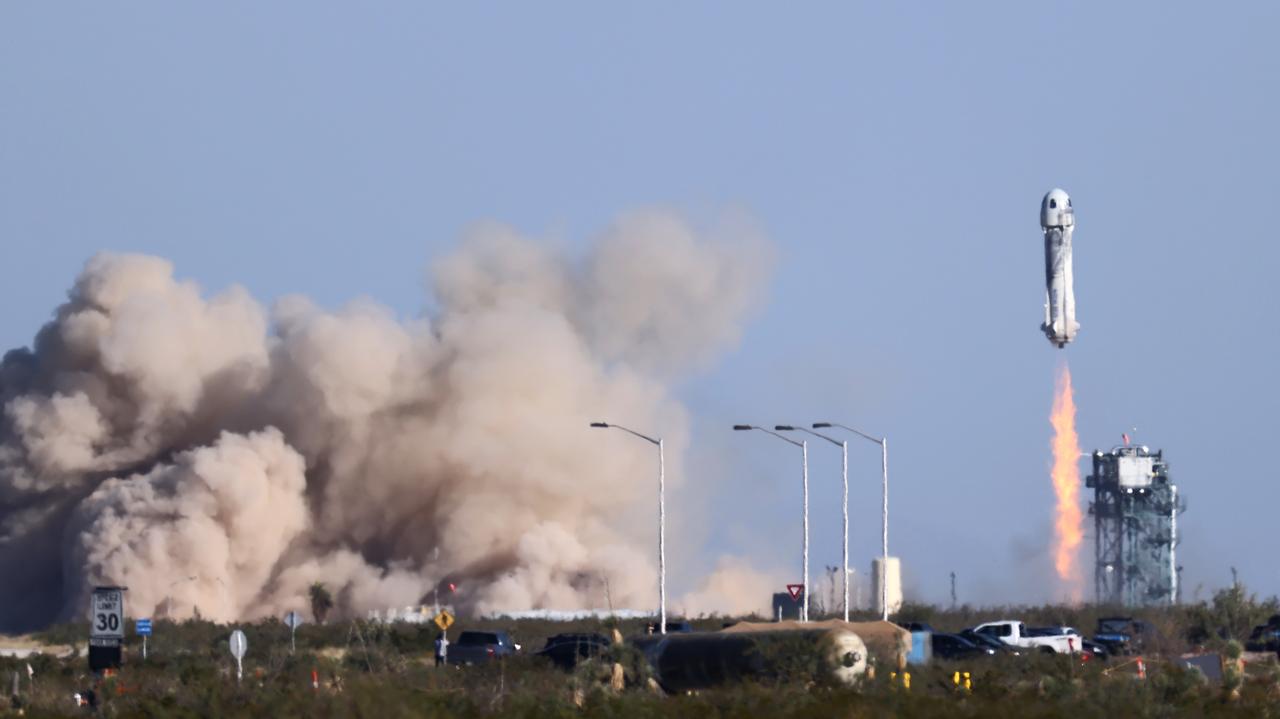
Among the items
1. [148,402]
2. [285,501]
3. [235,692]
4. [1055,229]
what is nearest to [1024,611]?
[1055,229]

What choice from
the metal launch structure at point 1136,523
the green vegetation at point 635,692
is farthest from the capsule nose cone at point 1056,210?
the green vegetation at point 635,692

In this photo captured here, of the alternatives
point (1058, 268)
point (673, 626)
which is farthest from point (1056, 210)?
point (673, 626)

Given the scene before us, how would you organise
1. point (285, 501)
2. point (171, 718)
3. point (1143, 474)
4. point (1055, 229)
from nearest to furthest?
point (171, 718) → point (1055, 229) → point (285, 501) → point (1143, 474)

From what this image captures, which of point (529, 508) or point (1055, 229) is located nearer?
point (1055, 229)

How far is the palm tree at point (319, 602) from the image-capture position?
272ft

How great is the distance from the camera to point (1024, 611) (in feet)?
265

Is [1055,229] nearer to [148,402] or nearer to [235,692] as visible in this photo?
[148,402]

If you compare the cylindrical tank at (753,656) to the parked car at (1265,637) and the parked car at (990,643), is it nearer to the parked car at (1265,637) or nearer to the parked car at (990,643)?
the parked car at (990,643)

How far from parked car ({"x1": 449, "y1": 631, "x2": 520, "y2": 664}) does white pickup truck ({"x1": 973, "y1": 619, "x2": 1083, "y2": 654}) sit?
12602 millimetres

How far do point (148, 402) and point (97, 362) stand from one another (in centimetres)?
271

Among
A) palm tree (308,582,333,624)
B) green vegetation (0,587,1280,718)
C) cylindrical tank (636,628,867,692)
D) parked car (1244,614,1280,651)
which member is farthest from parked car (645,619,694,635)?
cylindrical tank (636,628,867,692)

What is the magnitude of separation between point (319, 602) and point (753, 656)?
52.7 meters

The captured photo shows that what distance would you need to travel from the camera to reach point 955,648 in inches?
1964

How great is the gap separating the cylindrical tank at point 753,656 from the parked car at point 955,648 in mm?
14358
